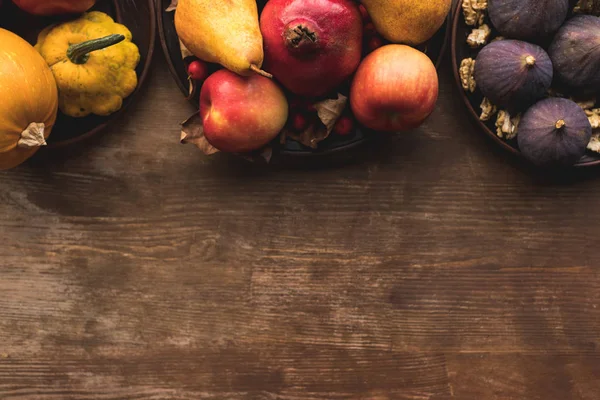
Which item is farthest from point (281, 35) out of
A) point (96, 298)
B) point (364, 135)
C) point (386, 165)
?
point (96, 298)

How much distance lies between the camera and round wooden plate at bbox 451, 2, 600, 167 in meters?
1.05

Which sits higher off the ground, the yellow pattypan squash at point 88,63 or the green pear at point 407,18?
the green pear at point 407,18

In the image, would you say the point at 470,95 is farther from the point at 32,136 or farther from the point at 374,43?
the point at 32,136

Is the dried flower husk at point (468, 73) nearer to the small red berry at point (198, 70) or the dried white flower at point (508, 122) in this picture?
the dried white flower at point (508, 122)

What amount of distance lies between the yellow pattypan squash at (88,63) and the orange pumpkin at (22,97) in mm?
29

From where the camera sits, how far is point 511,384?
3.82 ft

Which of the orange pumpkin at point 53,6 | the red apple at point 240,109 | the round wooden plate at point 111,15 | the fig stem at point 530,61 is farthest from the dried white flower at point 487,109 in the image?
the orange pumpkin at point 53,6

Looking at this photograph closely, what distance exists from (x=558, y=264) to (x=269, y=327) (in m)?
0.57

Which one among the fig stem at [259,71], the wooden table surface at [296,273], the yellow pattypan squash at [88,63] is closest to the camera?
the fig stem at [259,71]

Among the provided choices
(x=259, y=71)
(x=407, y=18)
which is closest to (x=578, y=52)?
(x=407, y=18)

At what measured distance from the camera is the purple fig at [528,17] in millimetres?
960

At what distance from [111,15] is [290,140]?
0.39 metres

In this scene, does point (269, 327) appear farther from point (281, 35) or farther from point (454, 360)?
point (281, 35)

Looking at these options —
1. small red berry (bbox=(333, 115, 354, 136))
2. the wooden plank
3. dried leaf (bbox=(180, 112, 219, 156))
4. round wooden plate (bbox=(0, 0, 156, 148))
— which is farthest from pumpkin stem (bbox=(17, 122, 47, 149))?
the wooden plank
